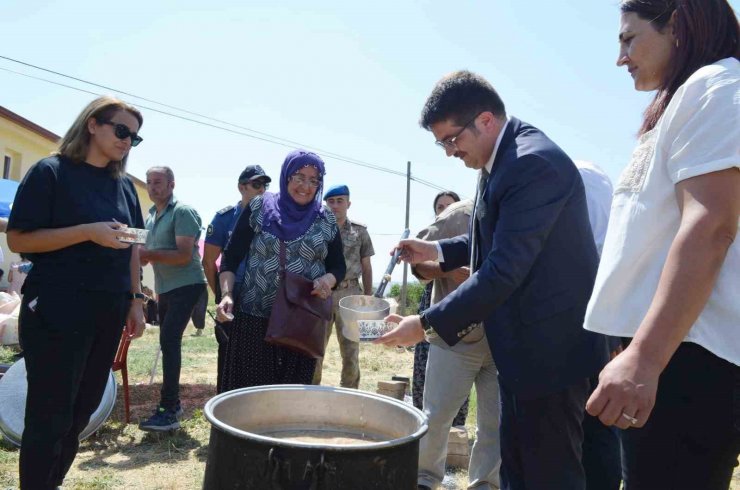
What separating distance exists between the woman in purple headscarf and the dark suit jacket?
56.3 inches

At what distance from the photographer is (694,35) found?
1.45m

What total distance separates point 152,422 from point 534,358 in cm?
358

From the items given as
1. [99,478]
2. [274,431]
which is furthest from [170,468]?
[274,431]

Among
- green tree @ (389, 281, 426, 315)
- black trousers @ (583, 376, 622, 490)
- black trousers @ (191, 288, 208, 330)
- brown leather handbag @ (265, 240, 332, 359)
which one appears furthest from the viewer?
green tree @ (389, 281, 426, 315)

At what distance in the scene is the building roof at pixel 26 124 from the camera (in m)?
15.6

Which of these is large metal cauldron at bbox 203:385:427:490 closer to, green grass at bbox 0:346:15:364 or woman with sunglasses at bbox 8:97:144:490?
woman with sunglasses at bbox 8:97:144:490

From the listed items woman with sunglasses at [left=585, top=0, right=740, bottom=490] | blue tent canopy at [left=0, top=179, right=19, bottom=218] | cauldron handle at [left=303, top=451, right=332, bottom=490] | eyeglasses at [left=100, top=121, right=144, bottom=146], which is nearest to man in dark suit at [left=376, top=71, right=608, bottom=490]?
woman with sunglasses at [left=585, top=0, right=740, bottom=490]

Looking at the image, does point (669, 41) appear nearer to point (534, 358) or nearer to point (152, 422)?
point (534, 358)

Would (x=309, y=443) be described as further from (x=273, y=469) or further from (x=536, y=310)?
(x=536, y=310)

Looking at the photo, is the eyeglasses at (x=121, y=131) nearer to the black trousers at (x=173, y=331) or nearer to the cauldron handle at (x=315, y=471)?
the cauldron handle at (x=315, y=471)

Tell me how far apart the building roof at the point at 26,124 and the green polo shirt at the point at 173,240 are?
1153cm

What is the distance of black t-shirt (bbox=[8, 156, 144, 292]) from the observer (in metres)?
2.66

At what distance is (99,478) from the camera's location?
12.3ft

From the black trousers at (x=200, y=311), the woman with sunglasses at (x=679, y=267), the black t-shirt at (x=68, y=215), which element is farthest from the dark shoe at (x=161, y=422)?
the woman with sunglasses at (x=679, y=267)
